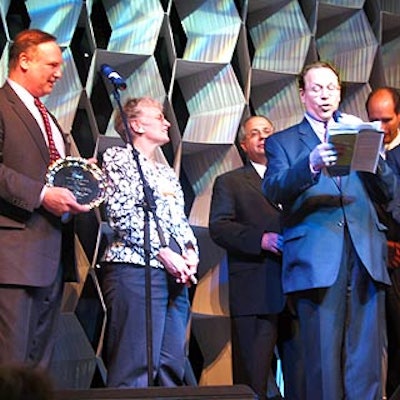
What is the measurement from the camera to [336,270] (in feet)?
8.03

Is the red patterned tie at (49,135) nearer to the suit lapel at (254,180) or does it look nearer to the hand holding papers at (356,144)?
the hand holding papers at (356,144)

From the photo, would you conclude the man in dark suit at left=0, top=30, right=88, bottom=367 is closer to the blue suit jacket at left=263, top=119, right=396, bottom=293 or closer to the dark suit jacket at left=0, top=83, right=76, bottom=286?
the dark suit jacket at left=0, top=83, right=76, bottom=286

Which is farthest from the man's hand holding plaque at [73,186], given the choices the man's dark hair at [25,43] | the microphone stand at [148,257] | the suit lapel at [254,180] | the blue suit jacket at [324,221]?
the suit lapel at [254,180]

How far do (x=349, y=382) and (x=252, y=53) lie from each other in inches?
78.2

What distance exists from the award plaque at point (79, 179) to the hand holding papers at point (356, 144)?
2.29 feet

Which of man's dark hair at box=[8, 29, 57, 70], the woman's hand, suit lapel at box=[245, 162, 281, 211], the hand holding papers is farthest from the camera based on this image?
suit lapel at box=[245, 162, 281, 211]

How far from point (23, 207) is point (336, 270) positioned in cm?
90

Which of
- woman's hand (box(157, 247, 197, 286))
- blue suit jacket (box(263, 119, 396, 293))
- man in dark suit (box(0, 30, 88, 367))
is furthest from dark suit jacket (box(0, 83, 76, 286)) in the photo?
blue suit jacket (box(263, 119, 396, 293))

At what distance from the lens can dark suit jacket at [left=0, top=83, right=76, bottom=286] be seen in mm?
2373

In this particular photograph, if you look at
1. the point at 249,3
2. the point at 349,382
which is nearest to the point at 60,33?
the point at 249,3

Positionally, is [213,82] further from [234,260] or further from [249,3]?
[234,260]

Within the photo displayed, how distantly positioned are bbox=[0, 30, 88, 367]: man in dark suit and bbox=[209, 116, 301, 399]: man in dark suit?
0.75 m

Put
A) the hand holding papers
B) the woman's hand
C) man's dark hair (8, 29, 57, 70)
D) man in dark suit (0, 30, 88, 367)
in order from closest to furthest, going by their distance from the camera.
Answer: the hand holding papers
man in dark suit (0, 30, 88, 367)
man's dark hair (8, 29, 57, 70)
the woman's hand

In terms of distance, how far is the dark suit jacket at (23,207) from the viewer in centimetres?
237
